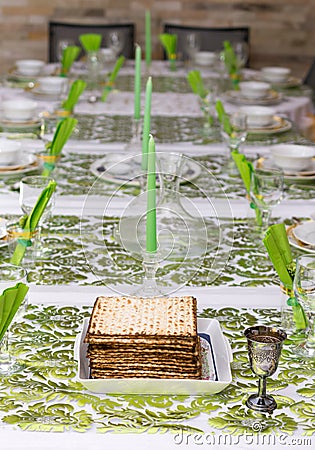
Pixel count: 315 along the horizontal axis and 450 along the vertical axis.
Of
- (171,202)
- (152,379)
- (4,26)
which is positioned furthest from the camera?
(4,26)

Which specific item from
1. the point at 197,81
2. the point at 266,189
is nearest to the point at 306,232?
the point at 266,189

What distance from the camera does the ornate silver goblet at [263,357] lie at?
3.79 feet

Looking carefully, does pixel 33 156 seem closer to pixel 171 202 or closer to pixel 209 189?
pixel 209 189

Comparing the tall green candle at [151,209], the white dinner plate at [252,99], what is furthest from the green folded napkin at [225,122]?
the tall green candle at [151,209]

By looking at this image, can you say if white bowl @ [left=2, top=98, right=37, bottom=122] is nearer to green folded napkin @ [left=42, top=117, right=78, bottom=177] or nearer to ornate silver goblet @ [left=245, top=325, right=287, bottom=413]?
green folded napkin @ [left=42, top=117, right=78, bottom=177]

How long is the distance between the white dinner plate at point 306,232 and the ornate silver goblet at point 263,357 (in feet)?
1.87

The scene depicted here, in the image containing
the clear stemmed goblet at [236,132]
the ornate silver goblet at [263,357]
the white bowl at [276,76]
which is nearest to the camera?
the ornate silver goblet at [263,357]

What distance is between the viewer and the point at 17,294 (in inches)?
47.2

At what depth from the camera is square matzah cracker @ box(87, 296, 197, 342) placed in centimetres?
121

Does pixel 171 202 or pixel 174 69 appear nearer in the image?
pixel 171 202

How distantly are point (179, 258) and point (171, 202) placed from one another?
15 centimetres

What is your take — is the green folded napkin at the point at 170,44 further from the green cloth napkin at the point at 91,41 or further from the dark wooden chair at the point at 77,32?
the dark wooden chair at the point at 77,32

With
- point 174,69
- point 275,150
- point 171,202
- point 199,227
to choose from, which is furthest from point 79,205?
point 174,69

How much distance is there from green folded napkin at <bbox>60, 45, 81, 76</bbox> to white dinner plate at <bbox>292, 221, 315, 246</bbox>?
6.31 feet
